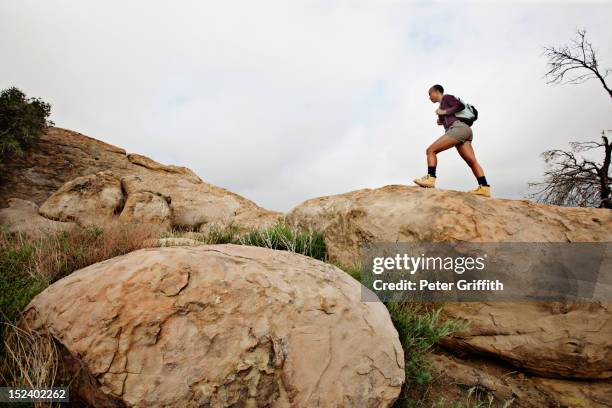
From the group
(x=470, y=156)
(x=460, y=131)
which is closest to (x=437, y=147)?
(x=460, y=131)

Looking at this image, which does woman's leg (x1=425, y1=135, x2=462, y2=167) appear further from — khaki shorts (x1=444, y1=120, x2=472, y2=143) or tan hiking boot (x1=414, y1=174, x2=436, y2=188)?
tan hiking boot (x1=414, y1=174, x2=436, y2=188)

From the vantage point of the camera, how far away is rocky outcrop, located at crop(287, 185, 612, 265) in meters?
4.43

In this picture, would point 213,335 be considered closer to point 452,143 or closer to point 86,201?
point 452,143

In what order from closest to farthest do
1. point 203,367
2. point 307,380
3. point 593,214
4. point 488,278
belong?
point 203,367, point 307,380, point 488,278, point 593,214

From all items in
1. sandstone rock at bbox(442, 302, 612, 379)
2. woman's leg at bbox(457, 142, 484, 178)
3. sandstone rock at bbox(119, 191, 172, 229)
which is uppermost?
woman's leg at bbox(457, 142, 484, 178)

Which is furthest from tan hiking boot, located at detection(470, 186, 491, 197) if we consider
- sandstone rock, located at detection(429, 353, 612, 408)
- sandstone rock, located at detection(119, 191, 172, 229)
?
sandstone rock, located at detection(119, 191, 172, 229)

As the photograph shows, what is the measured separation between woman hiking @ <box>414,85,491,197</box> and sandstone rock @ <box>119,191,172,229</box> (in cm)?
845

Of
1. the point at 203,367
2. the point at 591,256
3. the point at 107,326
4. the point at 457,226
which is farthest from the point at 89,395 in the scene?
the point at 591,256

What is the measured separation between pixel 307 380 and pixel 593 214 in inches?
197

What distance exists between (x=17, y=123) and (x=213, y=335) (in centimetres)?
1458

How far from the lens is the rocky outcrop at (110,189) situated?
34.9 feet

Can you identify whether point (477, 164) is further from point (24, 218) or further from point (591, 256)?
point (24, 218)

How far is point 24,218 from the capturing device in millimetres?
9789

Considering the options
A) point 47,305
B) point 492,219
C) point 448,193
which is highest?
point 448,193
